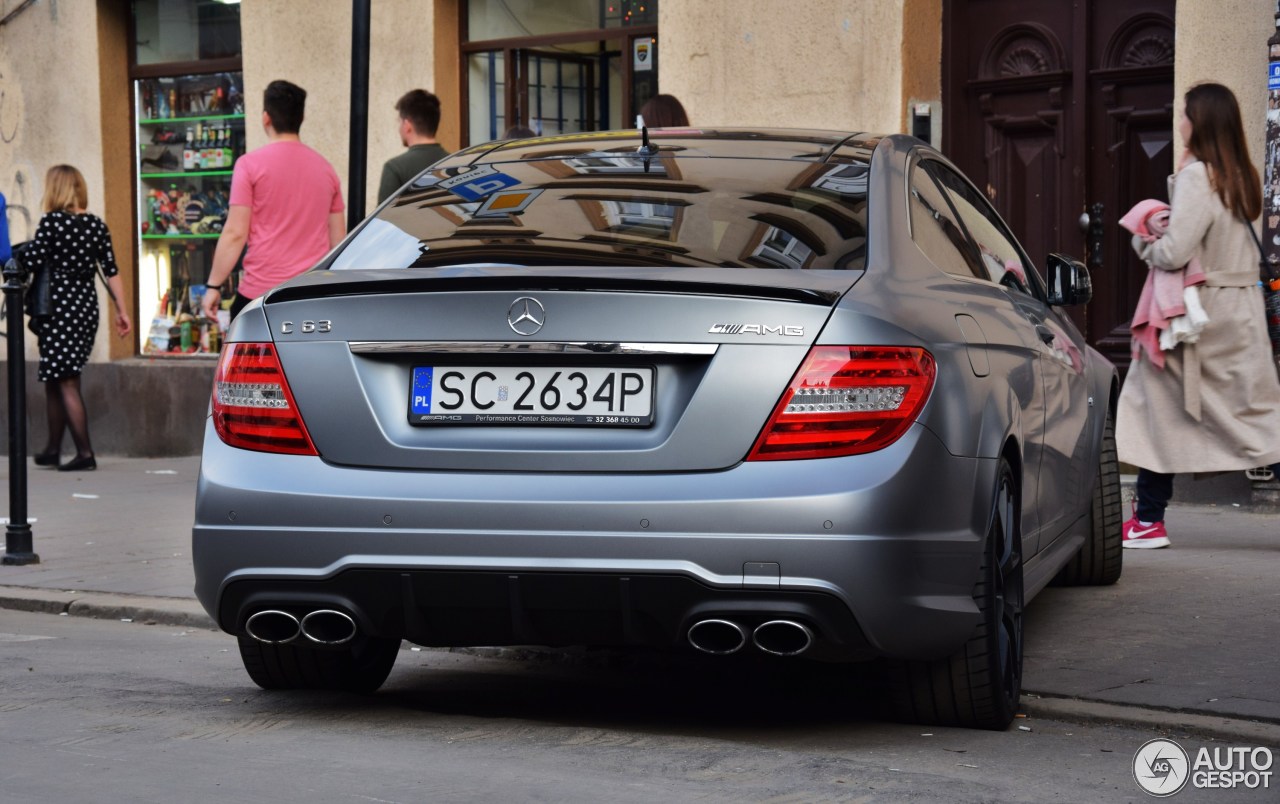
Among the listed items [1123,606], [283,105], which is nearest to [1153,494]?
[1123,606]

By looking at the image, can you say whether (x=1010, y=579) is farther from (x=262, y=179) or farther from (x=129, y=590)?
(x=262, y=179)

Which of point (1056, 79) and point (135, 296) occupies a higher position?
point (1056, 79)

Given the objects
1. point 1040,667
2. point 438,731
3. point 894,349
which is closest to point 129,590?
point 438,731

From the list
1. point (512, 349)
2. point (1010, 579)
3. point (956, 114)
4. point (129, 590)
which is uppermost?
point (956, 114)

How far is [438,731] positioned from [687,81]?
828 cm

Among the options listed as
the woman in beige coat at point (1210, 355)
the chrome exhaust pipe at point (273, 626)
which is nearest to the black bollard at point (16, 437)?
the chrome exhaust pipe at point (273, 626)

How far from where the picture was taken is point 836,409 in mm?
4484

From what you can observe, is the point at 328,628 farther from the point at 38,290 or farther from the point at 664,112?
the point at 38,290

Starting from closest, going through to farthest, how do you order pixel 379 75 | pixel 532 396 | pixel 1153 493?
pixel 532 396
pixel 1153 493
pixel 379 75

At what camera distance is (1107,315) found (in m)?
11.3

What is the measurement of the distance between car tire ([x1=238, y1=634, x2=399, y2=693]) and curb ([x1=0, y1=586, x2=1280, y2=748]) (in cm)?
82

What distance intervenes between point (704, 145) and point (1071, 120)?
21.0ft

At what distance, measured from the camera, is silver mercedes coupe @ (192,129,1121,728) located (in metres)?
4.48

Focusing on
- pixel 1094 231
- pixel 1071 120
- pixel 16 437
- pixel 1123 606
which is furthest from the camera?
pixel 1071 120
